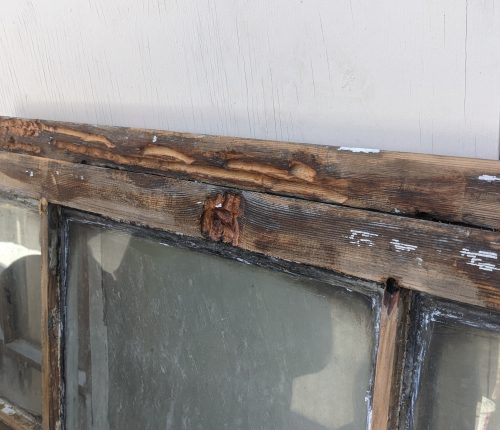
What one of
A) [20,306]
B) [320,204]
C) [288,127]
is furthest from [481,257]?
[20,306]

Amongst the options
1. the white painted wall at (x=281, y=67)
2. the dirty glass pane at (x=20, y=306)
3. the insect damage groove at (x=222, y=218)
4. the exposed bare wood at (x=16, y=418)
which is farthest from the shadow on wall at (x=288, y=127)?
the exposed bare wood at (x=16, y=418)

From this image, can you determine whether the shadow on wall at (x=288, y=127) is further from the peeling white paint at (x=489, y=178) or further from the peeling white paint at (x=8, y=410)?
the peeling white paint at (x=8, y=410)

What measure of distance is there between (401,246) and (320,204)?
11cm

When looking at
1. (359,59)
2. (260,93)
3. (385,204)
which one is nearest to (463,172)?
(385,204)

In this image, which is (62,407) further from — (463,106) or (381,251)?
(463,106)

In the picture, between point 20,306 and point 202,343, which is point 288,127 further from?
point 20,306

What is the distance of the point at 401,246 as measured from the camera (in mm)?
563

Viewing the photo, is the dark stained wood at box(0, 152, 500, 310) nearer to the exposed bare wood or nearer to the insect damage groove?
the insect damage groove

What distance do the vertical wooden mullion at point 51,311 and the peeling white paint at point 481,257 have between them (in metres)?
0.69

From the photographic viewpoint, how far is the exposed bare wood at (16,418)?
107cm

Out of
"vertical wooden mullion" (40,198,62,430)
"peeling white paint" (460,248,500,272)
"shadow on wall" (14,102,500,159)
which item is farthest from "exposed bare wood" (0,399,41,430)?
"peeling white paint" (460,248,500,272)

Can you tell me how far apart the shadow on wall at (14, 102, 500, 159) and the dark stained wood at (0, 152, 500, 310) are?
94 mm

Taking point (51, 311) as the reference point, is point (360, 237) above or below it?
above

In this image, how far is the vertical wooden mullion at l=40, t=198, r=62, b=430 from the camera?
932 mm
